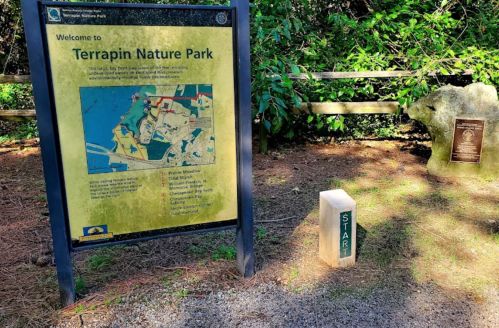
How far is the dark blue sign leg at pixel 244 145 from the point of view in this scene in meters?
2.77

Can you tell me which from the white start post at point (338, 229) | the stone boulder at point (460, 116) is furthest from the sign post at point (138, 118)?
the stone boulder at point (460, 116)

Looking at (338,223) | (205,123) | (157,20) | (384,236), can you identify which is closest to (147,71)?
(157,20)

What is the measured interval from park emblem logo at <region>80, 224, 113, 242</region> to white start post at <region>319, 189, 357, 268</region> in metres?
1.63

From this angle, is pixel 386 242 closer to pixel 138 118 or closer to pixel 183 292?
pixel 183 292

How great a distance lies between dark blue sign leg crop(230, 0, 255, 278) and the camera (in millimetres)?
2768

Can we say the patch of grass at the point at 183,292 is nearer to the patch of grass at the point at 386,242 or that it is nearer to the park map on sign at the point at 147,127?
the park map on sign at the point at 147,127

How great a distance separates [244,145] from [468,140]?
3733 mm

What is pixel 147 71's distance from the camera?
2648 millimetres

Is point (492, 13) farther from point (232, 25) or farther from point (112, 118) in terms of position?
point (112, 118)

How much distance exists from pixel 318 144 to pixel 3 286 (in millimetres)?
5438

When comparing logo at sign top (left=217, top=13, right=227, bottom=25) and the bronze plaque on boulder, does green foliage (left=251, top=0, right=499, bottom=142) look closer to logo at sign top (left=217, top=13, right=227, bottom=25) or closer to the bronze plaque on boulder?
the bronze plaque on boulder

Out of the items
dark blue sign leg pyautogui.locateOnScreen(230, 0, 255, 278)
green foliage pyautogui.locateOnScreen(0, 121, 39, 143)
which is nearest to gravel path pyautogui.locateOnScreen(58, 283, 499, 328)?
dark blue sign leg pyautogui.locateOnScreen(230, 0, 255, 278)

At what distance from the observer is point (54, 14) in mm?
2375

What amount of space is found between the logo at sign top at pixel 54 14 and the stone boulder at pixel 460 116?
4.78 meters
